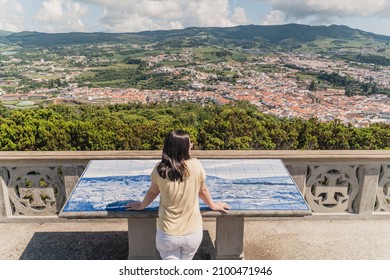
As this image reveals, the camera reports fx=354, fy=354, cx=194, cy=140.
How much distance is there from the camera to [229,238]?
2969 mm

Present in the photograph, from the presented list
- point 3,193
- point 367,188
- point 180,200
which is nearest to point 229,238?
point 180,200

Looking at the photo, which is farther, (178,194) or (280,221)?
(280,221)

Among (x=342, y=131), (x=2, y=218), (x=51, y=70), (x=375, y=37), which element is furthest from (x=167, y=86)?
(x=375, y=37)

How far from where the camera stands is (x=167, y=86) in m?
88.4

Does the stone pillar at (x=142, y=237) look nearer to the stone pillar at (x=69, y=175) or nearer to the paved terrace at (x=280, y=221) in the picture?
the paved terrace at (x=280, y=221)

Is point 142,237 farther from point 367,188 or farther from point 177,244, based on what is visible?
point 367,188

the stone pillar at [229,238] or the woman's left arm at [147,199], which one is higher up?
the woman's left arm at [147,199]

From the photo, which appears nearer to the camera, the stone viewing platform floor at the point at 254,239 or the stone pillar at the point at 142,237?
the stone pillar at the point at 142,237

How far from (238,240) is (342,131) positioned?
8612 millimetres

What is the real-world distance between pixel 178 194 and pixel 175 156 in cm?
23

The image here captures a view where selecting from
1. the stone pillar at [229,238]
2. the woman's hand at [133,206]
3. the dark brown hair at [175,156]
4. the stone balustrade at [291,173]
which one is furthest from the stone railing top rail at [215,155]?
the dark brown hair at [175,156]

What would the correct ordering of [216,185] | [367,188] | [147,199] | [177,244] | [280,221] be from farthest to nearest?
[280,221] → [367,188] → [216,185] → [147,199] → [177,244]

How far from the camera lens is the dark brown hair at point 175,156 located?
1.98 metres

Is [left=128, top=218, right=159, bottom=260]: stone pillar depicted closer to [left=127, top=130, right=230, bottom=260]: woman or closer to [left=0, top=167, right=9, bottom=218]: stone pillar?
[left=127, top=130, right=230, bottom=260]: woman
